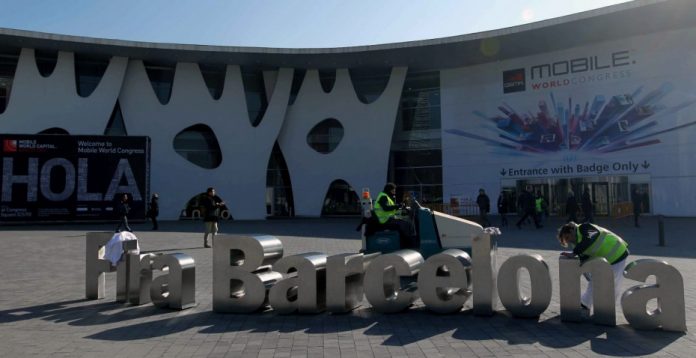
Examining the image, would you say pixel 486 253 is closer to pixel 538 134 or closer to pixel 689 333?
pixel 689 333

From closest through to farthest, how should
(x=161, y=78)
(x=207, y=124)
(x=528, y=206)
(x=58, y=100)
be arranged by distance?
(x=528, y=206)
(x=58, y=100)
(x=207, y=124)
(x=161, y=78)

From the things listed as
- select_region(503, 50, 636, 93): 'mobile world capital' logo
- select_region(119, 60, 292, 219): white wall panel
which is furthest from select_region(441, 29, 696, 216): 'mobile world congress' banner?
select_region(119, 60, 292, 219): white wall panel

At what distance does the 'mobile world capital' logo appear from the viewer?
94.0 feet

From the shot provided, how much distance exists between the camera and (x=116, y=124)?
3288 centimetres

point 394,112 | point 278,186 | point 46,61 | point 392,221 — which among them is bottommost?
point 392,221

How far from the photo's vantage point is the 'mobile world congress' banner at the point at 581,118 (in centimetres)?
2723

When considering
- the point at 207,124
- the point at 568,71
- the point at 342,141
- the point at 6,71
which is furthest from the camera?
the point at 342,141

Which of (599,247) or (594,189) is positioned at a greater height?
(594,189)

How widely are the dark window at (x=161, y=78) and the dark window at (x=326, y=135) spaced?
8981 mm

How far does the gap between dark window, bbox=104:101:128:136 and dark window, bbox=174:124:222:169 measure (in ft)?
10.5

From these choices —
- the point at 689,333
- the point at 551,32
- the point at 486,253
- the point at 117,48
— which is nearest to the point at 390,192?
the point at 486,253

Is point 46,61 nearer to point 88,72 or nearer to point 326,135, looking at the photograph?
point 88,72

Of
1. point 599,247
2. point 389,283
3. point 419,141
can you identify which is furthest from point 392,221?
point 419,141

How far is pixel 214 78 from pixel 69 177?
1166 centimetres
